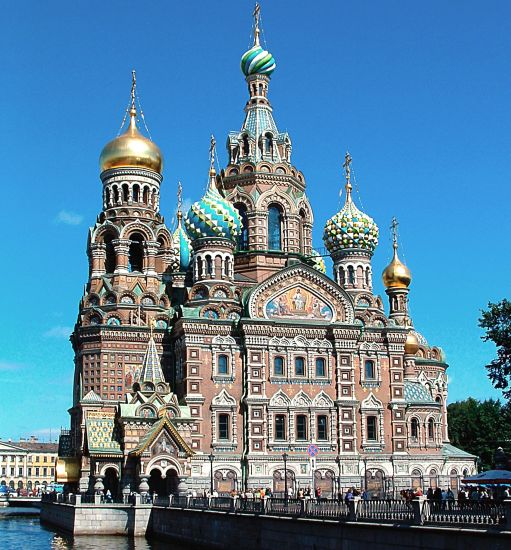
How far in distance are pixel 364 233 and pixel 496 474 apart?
22.7 m

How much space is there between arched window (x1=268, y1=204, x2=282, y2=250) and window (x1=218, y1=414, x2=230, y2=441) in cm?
1063

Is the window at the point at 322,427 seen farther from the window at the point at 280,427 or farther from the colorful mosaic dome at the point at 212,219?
the colorful mosaic dome at the point at 212,219

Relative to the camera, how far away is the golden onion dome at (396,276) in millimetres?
54188

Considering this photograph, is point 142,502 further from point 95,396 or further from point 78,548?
point 95,396

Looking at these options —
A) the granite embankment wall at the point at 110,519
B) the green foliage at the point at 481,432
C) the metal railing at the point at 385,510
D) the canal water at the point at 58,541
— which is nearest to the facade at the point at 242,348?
the granite embankment wall at the point at 110,519

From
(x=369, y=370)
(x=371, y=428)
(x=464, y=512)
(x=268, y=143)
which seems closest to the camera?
(x=464, y=512)

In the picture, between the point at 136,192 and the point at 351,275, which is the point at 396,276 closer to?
the point at 351,275

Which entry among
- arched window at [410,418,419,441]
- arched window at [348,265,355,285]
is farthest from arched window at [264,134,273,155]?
arched window at [410,418,419,441]

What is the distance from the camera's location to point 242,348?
145ft

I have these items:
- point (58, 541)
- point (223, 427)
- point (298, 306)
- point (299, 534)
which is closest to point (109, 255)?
point (298, 306)

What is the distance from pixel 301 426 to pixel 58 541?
13586 millimetres

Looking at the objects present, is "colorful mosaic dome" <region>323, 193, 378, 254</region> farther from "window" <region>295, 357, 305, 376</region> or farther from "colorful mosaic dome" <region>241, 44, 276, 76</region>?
"colorful mosaic dome" <region>241, 44, 276, 76</region>

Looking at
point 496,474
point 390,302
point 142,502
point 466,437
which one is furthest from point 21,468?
point 496,474

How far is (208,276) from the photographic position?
45094mm
